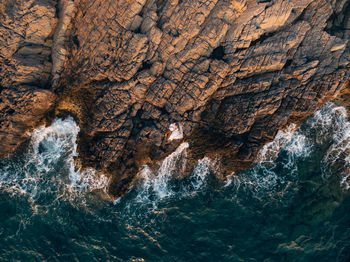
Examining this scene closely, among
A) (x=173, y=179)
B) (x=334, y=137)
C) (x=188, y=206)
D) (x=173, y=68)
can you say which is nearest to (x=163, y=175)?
(x=173, y=179)

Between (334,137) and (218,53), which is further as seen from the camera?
(334,137)

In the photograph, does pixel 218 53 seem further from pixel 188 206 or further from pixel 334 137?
pixel 188 206

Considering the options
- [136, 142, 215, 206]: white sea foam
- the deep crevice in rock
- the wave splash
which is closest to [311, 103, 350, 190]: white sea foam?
[136, 142, 215, 206]: white sea foam

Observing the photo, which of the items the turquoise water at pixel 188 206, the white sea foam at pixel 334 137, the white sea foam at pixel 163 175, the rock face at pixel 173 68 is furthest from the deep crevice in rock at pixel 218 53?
the white sea foam at pixel 334 137

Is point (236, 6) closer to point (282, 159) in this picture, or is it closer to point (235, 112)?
point (235, 112)

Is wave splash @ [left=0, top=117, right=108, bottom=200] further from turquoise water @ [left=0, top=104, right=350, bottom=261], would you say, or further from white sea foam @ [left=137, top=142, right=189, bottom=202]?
white sea foam @ [left=137, top=142, right=189, bottom=202]

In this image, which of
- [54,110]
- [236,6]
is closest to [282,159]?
[236,6]
